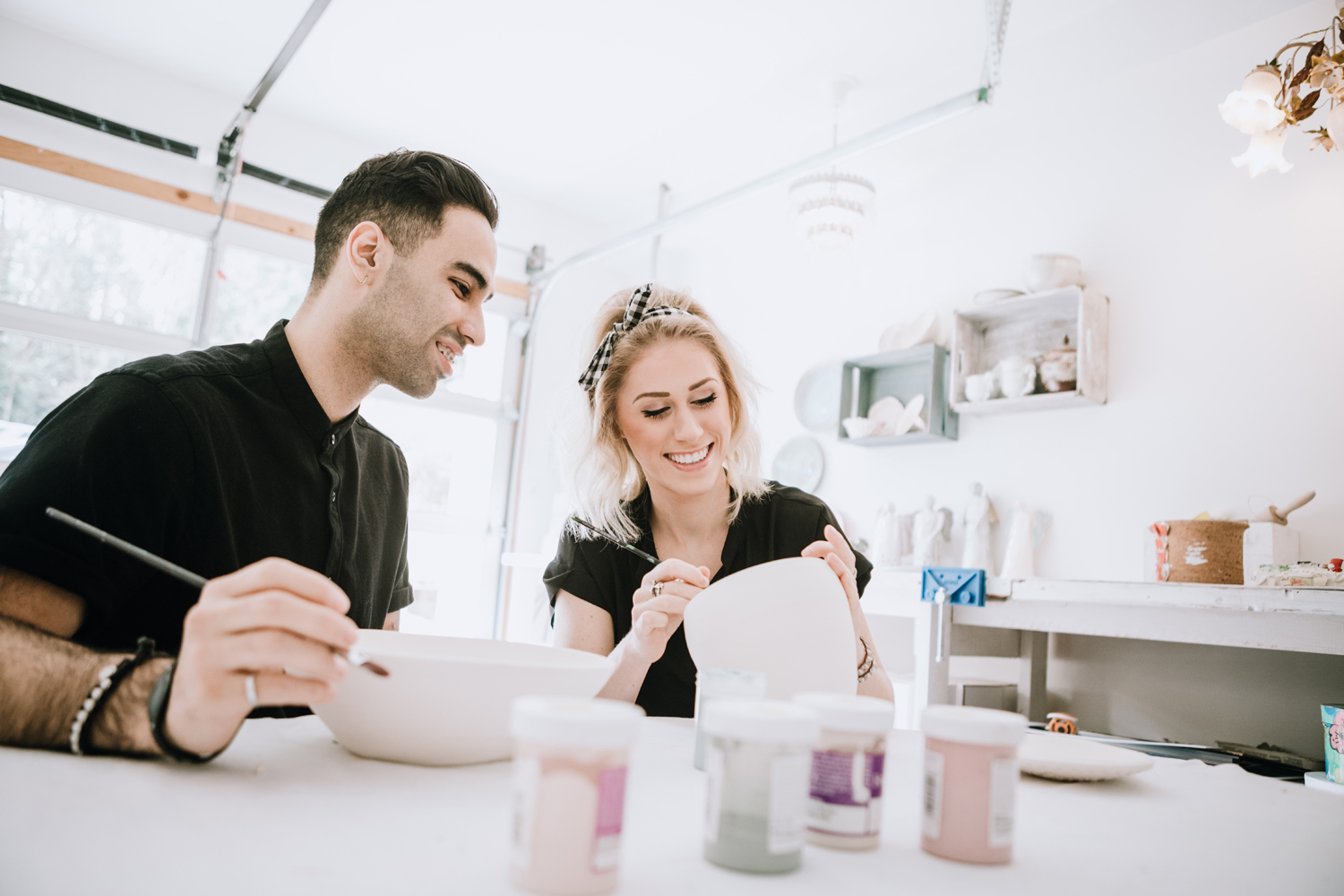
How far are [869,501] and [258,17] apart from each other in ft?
9.91

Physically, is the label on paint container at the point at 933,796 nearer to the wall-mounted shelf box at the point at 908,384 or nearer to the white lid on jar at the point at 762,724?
the white lid on jar at the point at 762,724

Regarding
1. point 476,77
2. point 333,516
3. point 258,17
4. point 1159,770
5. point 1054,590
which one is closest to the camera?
point 1159,770

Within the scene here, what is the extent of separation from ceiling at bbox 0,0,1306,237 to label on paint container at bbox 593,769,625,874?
9.18 ft

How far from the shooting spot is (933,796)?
54 centimetres

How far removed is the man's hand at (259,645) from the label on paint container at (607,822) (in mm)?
231

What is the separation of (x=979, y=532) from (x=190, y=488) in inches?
107

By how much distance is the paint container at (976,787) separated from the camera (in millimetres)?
519

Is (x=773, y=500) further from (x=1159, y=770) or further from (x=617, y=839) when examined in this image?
(x=617, y=839)

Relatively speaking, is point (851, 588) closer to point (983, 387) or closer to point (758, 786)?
point (758, 786)

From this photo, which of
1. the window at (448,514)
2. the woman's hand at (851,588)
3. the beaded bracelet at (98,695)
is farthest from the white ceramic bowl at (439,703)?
the window at (448,514)

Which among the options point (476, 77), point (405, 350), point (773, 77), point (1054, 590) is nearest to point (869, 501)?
point (1054, 590)

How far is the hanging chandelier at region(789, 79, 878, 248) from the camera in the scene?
3043mm

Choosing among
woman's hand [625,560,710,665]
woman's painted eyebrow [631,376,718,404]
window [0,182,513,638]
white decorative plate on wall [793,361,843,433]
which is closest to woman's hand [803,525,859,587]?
woman's hand [625,560,710,665]

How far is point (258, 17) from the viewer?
2963mm
